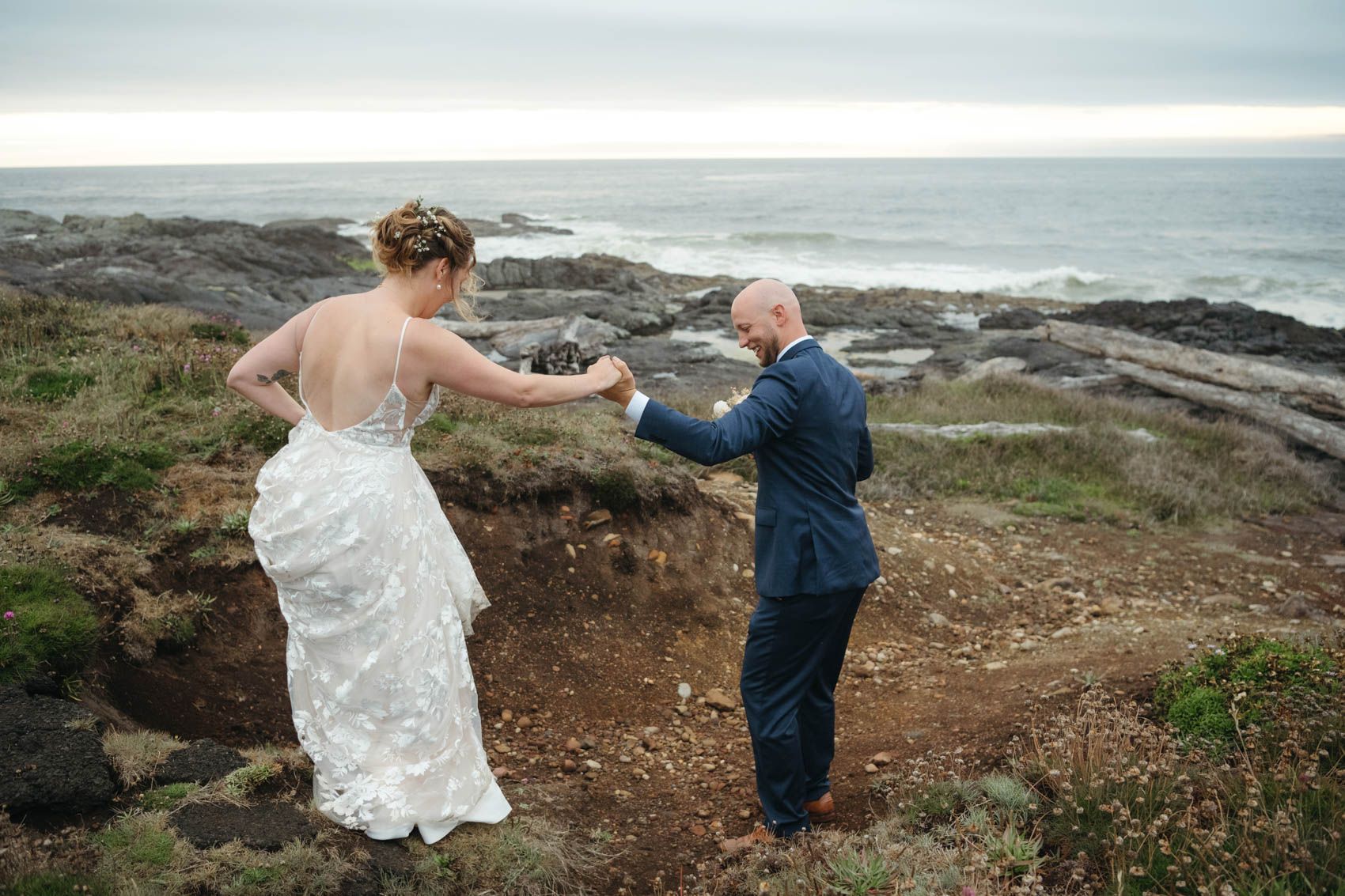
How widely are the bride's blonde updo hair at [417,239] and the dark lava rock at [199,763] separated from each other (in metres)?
2.21

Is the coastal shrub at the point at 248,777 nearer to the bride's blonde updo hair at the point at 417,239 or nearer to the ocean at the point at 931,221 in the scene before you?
the bride's blonde updo hair at the point at 417,239

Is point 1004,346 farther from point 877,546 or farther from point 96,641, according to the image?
point 96,641

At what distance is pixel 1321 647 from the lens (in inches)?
198

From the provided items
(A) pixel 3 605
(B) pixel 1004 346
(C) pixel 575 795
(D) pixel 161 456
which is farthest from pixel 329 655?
(B) pixel 1004 346

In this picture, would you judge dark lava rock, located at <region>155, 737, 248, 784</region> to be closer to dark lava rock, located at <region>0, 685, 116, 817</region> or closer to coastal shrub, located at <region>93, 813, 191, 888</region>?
dark lava rock, located at <region>0, 685, 116, 817</region>

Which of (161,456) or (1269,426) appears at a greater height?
(161,456)

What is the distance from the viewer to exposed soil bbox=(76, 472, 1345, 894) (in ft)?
15.9

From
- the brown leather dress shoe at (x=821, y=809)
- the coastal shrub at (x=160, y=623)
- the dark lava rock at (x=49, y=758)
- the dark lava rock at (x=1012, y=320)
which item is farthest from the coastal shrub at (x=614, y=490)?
the dark lava rock at (x=1012, y=320)

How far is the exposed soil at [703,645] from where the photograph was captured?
4859 mm

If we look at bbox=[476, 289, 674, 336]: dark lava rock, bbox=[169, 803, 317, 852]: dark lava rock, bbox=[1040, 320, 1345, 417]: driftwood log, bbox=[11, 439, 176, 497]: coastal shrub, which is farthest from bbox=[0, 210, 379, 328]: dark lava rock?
bbox=[1040, 320, 1345, 417]: driftwood log

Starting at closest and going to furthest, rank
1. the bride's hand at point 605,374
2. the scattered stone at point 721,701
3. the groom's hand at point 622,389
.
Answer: the bride's hand at point 605,374 → the groom's hand at point 622,389 → the scattered stone at point 721,701

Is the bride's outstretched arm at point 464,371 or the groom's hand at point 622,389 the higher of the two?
the bride's outstretched arm at point 464,371

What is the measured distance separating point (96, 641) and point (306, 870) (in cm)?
208

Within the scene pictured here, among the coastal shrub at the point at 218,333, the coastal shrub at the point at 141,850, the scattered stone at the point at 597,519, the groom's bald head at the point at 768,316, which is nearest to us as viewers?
the coastal shrub at the point at 141,850
